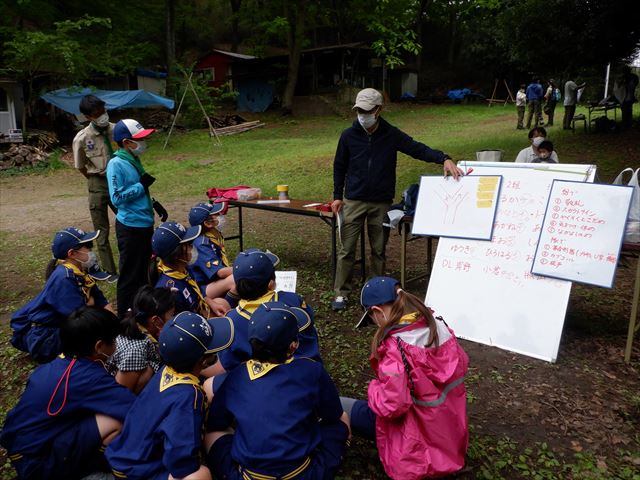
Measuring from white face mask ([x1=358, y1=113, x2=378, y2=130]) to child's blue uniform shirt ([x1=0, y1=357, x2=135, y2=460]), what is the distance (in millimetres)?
2977

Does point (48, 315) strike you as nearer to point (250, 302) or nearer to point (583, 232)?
point (250, 302)

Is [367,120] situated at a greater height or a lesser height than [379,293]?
greater

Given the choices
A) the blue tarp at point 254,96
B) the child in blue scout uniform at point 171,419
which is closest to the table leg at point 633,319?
the child in blue scout uniform at point 171,419

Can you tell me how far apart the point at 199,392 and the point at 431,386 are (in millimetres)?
1063

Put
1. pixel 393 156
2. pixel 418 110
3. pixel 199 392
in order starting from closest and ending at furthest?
pixel 199 392, pixel 393 156, pixel 418 110

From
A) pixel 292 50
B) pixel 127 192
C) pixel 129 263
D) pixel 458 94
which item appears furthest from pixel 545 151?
pixel 458 94

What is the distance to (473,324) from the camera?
393 centimetres

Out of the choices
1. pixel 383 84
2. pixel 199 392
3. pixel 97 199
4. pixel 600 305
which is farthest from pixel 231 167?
pixel 383 84

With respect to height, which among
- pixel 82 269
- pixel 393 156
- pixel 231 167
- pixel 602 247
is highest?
pixel 393 156

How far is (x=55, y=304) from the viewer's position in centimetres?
339

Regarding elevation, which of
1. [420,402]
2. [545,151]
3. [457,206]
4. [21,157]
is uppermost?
[545,151]

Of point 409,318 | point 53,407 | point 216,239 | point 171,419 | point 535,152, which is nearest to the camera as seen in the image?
point 171,419

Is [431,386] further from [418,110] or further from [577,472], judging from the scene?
[418,110]

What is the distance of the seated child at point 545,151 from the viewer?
19.4ft
